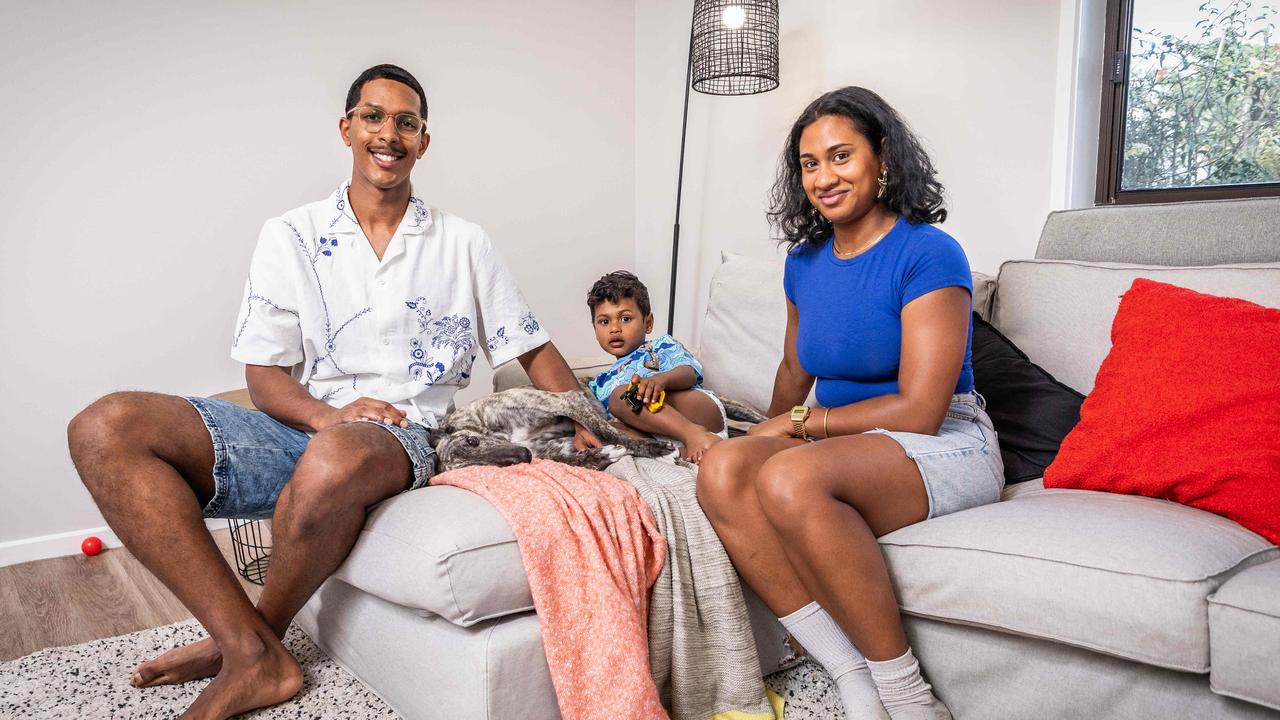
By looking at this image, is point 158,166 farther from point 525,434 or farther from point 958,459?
point 958,459

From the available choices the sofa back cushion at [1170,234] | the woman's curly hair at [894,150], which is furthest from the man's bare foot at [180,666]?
the sofa back cushion at [1170,234]

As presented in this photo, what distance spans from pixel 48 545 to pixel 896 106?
3068 millimetres

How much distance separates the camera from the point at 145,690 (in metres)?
Result: 1.70

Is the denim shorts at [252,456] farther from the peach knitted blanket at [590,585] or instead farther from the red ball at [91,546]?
the red ball at [91,546]

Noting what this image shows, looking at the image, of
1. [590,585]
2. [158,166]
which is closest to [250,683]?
[590,585]

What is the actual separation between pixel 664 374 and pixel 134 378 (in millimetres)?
1857

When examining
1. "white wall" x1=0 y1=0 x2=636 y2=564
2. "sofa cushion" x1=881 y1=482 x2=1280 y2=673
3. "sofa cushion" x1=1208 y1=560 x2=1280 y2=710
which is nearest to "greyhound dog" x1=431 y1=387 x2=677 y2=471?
"sofa cushion" x1=881 y1=482 x2=1280 y2=673

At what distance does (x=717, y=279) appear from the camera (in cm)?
262

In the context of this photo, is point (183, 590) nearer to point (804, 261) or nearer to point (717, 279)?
point (804, 261)

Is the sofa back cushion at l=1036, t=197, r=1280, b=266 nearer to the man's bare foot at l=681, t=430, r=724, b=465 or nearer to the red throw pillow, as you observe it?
the red throw pillow

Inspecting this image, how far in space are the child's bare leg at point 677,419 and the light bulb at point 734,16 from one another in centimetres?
137

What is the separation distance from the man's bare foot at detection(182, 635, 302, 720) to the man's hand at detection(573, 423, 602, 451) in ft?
2.28

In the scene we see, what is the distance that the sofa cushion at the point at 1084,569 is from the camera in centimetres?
123

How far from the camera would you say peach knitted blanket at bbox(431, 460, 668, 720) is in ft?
4.56
